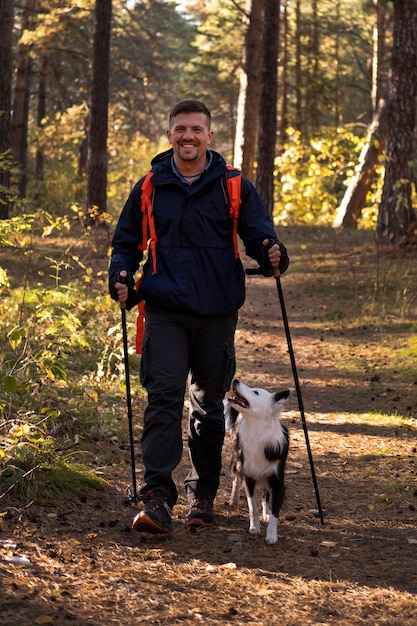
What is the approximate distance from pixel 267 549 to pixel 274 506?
30 centimetres

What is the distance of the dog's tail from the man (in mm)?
507

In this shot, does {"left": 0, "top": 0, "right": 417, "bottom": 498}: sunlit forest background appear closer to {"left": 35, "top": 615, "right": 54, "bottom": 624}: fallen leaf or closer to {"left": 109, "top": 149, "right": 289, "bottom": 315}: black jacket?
{"left": 109, "top": 149, "right": 289, "bottom": 315}: black jacket

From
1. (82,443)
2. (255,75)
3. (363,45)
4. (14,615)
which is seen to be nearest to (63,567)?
(14,615)

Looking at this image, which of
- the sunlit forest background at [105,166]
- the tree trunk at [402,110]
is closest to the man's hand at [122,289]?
the sunlit forest background at [105,166]

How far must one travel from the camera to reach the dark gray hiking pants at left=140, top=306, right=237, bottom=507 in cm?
554

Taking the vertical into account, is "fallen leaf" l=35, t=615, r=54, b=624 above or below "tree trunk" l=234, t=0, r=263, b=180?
below

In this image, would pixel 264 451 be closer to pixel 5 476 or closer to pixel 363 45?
pixel 5 476

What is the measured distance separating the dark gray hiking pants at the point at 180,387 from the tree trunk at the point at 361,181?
61.8 ft

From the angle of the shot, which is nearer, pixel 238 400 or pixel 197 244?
pixel 197 244

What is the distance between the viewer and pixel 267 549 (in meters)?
5.44

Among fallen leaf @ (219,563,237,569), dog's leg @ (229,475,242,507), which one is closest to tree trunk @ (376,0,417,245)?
dog's leg @ (229,475,242,507)

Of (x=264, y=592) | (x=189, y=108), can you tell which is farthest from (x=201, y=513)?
(x=189, y=108)

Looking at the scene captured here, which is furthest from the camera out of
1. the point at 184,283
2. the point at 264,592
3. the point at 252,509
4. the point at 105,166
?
the point at 105,166

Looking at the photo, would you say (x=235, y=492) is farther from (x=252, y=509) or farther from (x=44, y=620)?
(x=44, y=620)
